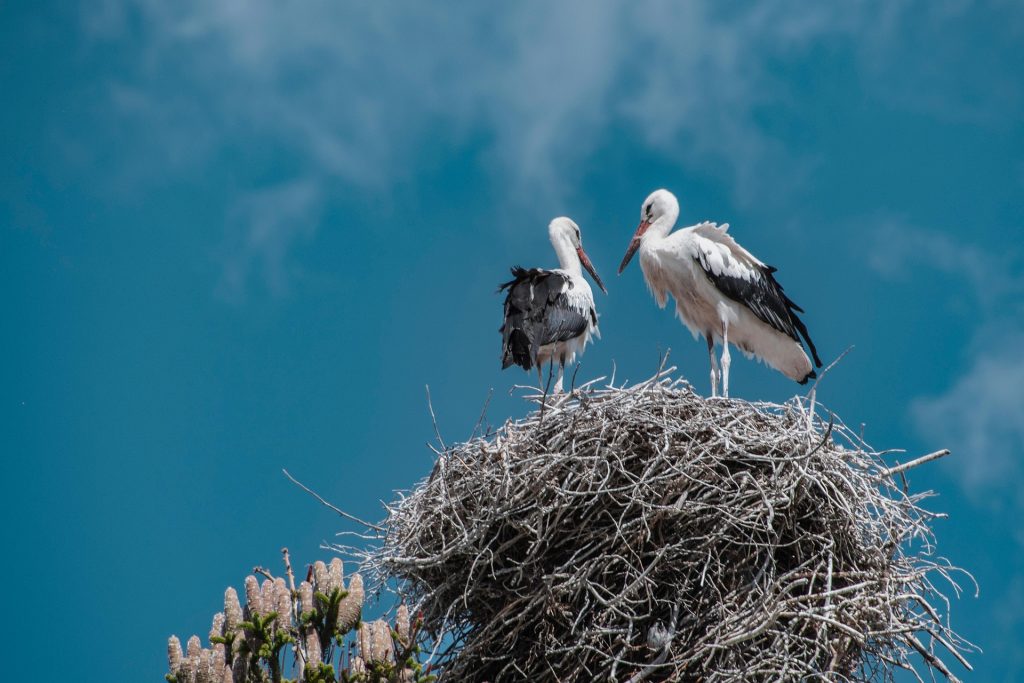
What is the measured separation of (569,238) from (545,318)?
1653mm

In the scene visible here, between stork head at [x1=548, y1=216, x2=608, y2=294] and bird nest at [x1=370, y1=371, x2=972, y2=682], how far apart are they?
151 inches

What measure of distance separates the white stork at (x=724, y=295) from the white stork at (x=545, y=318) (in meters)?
0.61

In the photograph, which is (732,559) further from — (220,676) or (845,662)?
(220,676)

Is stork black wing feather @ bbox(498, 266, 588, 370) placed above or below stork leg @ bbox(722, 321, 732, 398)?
above

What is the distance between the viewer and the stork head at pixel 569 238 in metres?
11.1

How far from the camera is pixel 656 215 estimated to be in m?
10.3

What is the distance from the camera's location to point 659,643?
668 centimetres

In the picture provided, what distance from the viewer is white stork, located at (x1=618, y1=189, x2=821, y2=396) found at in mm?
9453

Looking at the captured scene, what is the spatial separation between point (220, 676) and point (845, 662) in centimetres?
341

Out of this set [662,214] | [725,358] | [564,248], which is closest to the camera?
[725,358]

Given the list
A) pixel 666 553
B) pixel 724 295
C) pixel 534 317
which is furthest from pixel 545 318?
pixel 666 553

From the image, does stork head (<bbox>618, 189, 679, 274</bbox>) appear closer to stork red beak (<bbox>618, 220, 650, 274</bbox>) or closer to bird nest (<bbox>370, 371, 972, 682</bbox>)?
stork red beak (<bbox>618, 220, 650, 274</bbox>)

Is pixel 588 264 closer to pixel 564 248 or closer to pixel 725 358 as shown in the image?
pixel 564 248

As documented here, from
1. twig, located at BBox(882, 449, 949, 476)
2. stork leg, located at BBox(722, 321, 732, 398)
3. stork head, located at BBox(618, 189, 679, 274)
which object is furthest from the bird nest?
stork head, located at BBox(618, 189, 679, 274)
